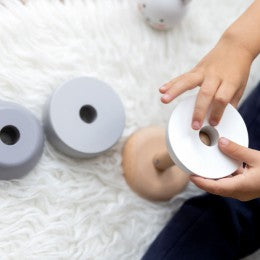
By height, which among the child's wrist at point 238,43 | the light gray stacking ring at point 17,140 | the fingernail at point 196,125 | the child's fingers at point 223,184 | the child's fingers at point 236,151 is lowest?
the light gray stacking ring at point 17,140

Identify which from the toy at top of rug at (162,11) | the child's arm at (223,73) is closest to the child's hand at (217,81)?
the child's arm at (223,73)

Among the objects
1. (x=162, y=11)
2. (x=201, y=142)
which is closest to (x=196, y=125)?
(x=201, y=142)

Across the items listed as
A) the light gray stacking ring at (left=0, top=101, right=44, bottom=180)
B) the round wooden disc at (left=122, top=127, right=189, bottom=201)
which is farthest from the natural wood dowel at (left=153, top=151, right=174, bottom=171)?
the light gray stacking ring at (left=0, top=101, right=44, bottom=180)

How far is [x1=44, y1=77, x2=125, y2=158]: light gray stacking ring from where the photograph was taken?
59 cm

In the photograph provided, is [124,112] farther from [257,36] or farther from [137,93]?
[257,36]

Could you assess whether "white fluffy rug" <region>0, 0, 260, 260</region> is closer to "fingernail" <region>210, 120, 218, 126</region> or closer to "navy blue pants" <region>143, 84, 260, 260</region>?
"navy blue pants" <region>143, 84, 260, 260</region>

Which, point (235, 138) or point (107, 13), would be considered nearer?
point (235, 138)

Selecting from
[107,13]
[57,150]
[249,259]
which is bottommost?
[249,259]

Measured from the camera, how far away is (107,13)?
677mm

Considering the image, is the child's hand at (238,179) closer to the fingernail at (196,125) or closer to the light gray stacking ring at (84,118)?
the fingernail at (196,125)

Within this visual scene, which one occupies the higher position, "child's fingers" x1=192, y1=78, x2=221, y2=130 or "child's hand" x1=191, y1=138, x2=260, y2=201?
"child's fingers" x1=192, y1=78, x2=221, y2=130

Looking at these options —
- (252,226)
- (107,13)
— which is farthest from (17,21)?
(252,226)

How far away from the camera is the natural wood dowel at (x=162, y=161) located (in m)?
0.61

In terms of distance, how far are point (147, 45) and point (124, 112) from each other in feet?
0.40
